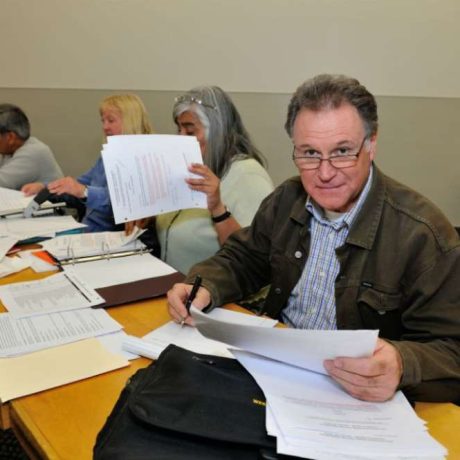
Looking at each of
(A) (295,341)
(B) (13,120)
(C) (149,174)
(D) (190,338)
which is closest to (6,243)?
(C) (149,174)

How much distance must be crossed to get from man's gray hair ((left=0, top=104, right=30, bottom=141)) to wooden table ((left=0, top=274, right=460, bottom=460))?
250 centimetres

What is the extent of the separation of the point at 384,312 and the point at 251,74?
2.91 meters

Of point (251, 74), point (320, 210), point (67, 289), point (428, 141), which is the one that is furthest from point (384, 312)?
point (428, 141)

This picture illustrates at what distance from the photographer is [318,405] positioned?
83 cm

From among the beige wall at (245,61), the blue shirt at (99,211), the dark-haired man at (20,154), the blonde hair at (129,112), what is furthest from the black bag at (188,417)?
the beige wall at (245,61)

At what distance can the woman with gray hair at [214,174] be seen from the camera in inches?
72.1

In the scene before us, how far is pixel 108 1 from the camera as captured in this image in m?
3.33

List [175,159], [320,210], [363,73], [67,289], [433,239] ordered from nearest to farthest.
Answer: [433,239] < [320,210] < [67,289] < [175,159] < [363,73]

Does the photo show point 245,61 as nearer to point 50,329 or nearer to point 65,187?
point 65,187

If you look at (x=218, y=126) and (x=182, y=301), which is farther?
(x=218, y=126)

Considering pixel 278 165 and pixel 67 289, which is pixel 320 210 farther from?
pixel 278 165

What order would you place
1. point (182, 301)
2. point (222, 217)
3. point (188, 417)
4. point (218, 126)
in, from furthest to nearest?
point (218, 126) < point (222, 217) < point (182, 301) < point (188, 417)

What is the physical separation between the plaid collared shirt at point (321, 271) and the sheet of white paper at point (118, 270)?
0.45 m

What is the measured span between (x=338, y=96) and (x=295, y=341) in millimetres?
585
